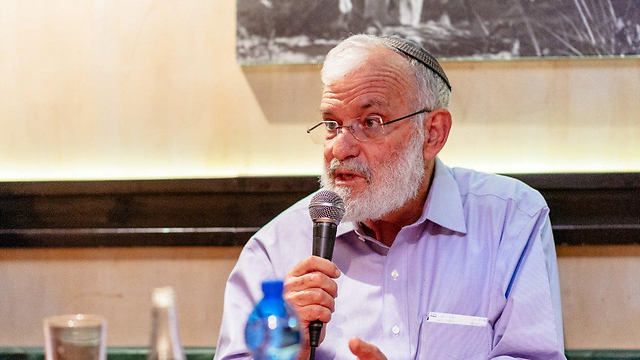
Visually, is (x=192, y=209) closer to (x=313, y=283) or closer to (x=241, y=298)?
(x=241, y=298)

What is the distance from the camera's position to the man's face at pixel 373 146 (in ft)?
7.34

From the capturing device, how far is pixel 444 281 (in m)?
2.23

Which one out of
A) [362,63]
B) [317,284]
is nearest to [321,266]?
[317,284]

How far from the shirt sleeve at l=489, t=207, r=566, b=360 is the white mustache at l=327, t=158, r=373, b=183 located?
0.46 metres

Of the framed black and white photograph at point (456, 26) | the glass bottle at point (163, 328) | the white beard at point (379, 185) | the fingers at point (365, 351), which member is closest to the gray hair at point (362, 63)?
the white beard at point (379, 185)

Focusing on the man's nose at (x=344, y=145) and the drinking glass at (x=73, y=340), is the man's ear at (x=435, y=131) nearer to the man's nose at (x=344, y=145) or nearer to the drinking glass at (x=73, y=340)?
the man's nose at (x=344, y=145)

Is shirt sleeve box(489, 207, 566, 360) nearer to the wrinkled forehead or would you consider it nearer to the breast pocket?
the breast pocket

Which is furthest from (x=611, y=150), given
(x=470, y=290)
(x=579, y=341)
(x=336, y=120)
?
(x=336, y=120)

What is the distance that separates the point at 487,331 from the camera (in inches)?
84.7

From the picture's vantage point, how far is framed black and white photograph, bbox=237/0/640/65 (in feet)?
8.80

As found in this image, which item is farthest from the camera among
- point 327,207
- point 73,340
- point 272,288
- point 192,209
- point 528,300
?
point 192,209

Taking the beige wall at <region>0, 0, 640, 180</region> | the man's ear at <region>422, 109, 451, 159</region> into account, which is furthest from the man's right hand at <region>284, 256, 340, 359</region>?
the beige wall at <region>0, 0, 640, 180</region>

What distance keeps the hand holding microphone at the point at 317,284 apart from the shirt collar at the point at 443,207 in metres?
0.55

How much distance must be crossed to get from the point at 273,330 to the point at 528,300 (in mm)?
1042
